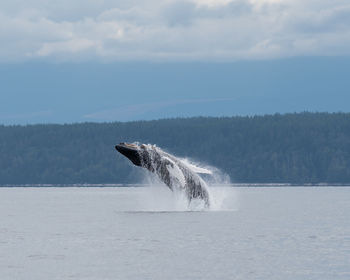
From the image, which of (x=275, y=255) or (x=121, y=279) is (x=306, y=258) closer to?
(x=275, y=255)

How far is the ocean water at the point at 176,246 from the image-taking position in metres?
37.2

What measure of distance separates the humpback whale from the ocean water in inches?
91.9

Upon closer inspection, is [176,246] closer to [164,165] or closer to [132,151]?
[132,151]

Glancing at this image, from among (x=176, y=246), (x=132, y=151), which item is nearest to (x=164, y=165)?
(x=132, y=151)

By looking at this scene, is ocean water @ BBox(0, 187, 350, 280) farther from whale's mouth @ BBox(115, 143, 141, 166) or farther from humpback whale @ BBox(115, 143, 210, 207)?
whale's mouth @ BBox(115, 143, 141, 166)

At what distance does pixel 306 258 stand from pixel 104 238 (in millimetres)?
12934

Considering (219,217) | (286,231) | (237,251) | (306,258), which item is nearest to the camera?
(306,258)

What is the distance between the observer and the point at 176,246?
45625 millimetres

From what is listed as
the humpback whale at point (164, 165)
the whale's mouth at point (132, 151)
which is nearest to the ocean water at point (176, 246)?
the humpback whale at point (164, 165)

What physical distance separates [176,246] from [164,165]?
11.5 meters

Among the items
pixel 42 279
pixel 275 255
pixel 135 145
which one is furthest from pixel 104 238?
pixel 42 279

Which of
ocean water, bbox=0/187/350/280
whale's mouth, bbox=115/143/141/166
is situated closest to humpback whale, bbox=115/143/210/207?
whale's mouth, bbox=115/143/141/166

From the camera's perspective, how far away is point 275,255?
4181 cm

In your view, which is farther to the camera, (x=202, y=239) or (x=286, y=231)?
(x=286, y=231)
